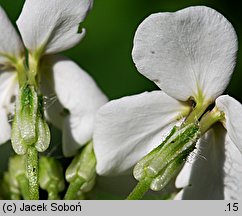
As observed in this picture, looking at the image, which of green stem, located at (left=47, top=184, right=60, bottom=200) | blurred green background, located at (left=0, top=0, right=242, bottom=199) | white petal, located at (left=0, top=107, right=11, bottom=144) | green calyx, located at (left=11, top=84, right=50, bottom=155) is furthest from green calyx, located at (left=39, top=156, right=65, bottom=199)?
blurred green background, located at (left=0, top=0, right=242, bottom=199)

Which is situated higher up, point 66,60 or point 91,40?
point 66,60

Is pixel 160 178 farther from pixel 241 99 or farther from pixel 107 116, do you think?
pixel 241 99

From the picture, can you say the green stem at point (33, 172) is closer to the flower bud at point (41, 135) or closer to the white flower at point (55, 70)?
the flower bud at point (41, 135)

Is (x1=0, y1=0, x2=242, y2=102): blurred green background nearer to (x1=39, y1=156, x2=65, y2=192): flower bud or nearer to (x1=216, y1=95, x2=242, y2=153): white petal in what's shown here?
(x1=39, y1=156, x2=65, y2=192): flower bud

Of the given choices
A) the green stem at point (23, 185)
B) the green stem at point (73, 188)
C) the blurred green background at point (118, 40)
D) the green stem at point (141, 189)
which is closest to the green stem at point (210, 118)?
the green stem at point (141, 189)

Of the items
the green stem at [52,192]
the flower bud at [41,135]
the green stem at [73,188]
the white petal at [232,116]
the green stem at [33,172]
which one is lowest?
the green stem at [52,192]

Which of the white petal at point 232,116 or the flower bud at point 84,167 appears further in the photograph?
the flower bud at point 84,167
